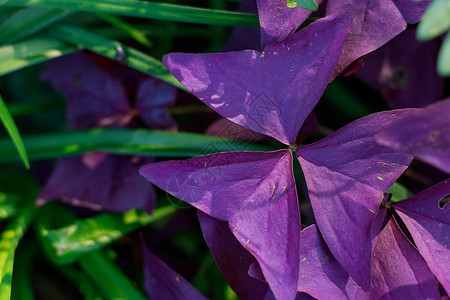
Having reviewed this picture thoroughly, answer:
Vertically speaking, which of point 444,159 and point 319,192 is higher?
point 444,159

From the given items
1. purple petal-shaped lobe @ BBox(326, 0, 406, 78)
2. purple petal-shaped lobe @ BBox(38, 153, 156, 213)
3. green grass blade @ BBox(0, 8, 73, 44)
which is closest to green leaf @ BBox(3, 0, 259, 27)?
green grass blade @ BBox(0, 8, 73, 44)

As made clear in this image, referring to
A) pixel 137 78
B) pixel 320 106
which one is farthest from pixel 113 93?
pixel 320 106

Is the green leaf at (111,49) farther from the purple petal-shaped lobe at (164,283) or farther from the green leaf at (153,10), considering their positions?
the purple petal-shaped lobe at (164,283)

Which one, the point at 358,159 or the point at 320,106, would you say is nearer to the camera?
the point at 358,159

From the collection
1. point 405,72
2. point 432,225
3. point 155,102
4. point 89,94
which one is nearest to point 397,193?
point 432,225


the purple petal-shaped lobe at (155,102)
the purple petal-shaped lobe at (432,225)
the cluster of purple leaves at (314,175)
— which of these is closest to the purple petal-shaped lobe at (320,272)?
the cluster of purple leaves at (314,175)

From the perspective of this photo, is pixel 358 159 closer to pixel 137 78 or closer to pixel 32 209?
pixel 137 78
